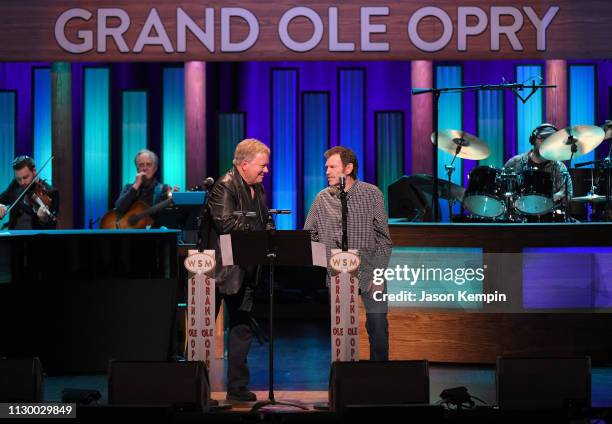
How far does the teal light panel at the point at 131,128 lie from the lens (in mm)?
13172

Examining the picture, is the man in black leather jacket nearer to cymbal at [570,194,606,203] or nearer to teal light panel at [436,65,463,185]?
cymbal at [570,194,606,203]

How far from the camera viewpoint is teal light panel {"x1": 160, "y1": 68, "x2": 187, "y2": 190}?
42.7 feet

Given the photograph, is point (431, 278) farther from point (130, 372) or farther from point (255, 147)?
point (130, 372)

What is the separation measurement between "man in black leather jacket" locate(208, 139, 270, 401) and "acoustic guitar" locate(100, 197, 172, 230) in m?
3.29

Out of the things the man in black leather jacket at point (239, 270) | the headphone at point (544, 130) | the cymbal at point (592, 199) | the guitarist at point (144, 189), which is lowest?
the man in black leather jacket at point (239, 270)

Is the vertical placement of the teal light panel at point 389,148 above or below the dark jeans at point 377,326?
above

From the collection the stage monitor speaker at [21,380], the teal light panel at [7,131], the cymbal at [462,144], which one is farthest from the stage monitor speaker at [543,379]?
the teal light panel at [7,131]

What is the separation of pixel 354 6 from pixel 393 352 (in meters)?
3.03

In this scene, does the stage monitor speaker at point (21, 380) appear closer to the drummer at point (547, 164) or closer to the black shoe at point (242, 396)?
the black shoe at point (242, 396)

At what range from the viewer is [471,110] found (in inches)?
526

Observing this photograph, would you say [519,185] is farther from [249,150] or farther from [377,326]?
[249,150]

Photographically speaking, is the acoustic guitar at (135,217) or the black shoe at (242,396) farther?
the acoustic guitar at (135,217)

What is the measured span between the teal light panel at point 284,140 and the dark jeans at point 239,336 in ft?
21.4

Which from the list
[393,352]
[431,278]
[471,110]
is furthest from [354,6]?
[471,110]
